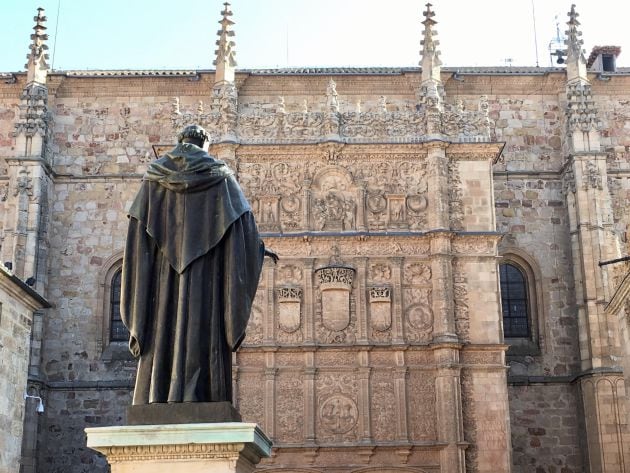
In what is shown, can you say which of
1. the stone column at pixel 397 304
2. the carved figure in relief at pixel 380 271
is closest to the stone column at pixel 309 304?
the carved figure in relief at pixel 380 271

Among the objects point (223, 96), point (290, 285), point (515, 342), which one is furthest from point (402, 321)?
point (223, 96)

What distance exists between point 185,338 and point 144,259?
2.17 ft

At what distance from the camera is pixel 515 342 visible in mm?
26438

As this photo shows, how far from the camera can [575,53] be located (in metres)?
27.3

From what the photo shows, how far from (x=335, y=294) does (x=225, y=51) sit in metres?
7.40

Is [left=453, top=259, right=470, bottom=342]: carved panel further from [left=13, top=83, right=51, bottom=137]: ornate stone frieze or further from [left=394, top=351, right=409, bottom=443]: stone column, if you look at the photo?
[left=13, top=83, right=51, bottom=137]: ornate stone frieze

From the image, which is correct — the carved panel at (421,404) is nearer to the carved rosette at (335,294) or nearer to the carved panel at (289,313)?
the carved rosette at (335,294)

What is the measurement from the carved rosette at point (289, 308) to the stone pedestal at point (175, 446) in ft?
55.2

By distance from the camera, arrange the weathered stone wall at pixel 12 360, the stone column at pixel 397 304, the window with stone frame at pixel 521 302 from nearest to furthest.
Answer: the weathered stone wall at pixel 12 360, the stone column at pixel 397 304, the window with stone frame at pixel 521 302

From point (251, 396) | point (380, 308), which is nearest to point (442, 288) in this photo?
point (380, 308)

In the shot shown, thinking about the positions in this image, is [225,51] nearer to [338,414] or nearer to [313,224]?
[313,224]

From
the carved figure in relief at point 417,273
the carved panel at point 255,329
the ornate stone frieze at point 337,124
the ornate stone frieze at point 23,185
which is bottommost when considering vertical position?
the carved panel at point 255,329

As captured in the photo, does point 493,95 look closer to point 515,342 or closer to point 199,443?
point 515,342

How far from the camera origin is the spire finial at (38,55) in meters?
27.2
